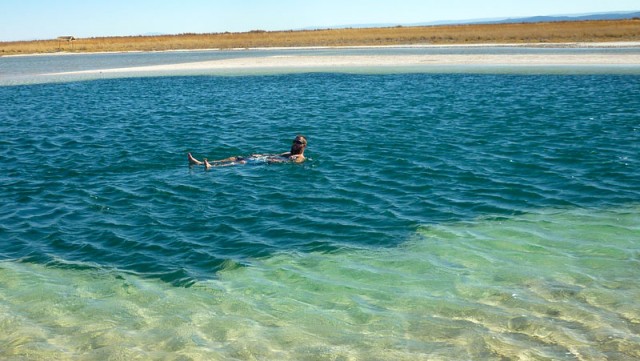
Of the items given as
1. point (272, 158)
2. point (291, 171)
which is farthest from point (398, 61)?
point (291, 171)

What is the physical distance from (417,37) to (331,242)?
266 ft

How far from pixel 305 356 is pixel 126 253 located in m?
5.67

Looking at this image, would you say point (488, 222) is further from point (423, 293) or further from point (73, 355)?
point (73, 355)

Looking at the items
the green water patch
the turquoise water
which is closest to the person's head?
the turquoise water

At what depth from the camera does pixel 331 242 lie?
523 inches

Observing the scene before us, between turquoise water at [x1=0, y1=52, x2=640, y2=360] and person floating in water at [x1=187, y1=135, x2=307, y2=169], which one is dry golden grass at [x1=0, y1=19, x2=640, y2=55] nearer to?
turquoise water at [x1=0, y1=52, x2=640, y2=360]

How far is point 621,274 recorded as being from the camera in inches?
440

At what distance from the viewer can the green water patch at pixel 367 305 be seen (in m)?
9.02

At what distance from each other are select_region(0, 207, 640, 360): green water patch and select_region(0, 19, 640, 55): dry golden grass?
214ft

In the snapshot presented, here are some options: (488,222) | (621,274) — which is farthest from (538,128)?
(621,274)

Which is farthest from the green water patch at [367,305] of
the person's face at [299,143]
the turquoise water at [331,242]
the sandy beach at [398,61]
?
the sandy beach at [398,61]

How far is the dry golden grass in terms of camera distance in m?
75.0

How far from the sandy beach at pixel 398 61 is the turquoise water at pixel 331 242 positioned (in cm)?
2478

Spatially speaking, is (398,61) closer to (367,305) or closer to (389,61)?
(389,61)
